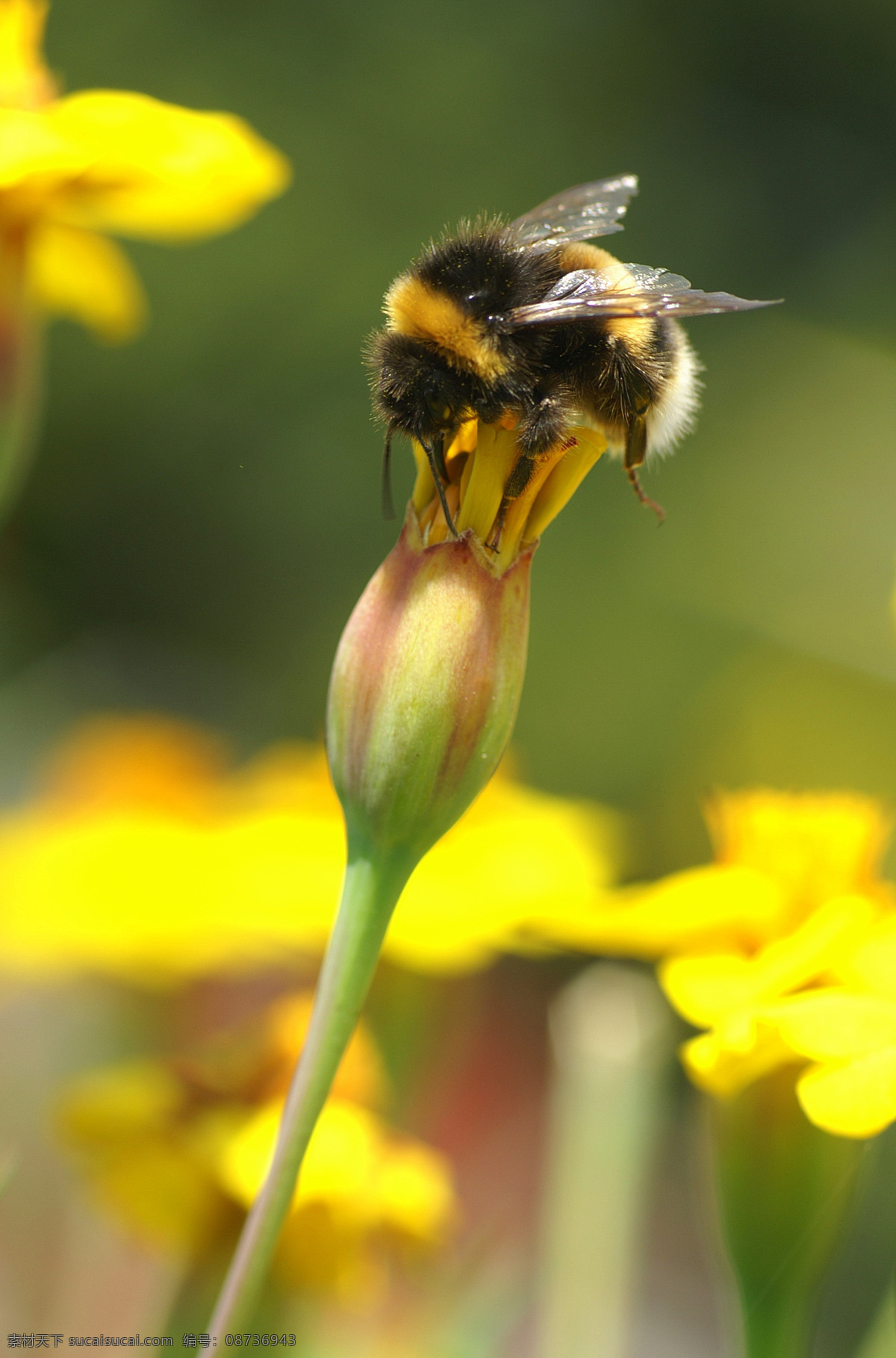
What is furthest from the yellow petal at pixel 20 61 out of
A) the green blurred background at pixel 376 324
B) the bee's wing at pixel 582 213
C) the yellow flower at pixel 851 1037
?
the green blurred background at pixel 376 324

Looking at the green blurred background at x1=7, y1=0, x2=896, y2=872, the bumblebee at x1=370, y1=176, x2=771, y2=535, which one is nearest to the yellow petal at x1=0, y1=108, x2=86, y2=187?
the bumblebee at x1=370, y1=176, x2=771, y2=535

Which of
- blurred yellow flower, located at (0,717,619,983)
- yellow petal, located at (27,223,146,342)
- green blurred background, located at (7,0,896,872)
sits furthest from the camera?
green blurred background, located at (7,0,896,872)

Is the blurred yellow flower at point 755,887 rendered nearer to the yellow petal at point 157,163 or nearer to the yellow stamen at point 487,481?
the yellow stamen at point 487,481

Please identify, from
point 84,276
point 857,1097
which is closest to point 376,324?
point 84,276

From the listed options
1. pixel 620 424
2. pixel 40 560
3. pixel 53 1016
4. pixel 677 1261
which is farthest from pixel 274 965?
pixel 40 560

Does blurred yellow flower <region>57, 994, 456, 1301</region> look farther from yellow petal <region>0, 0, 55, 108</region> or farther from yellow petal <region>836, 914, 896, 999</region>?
yellow petal <region>0, 0, 55, 108</region>

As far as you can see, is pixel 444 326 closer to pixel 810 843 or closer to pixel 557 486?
pixel 557 486
